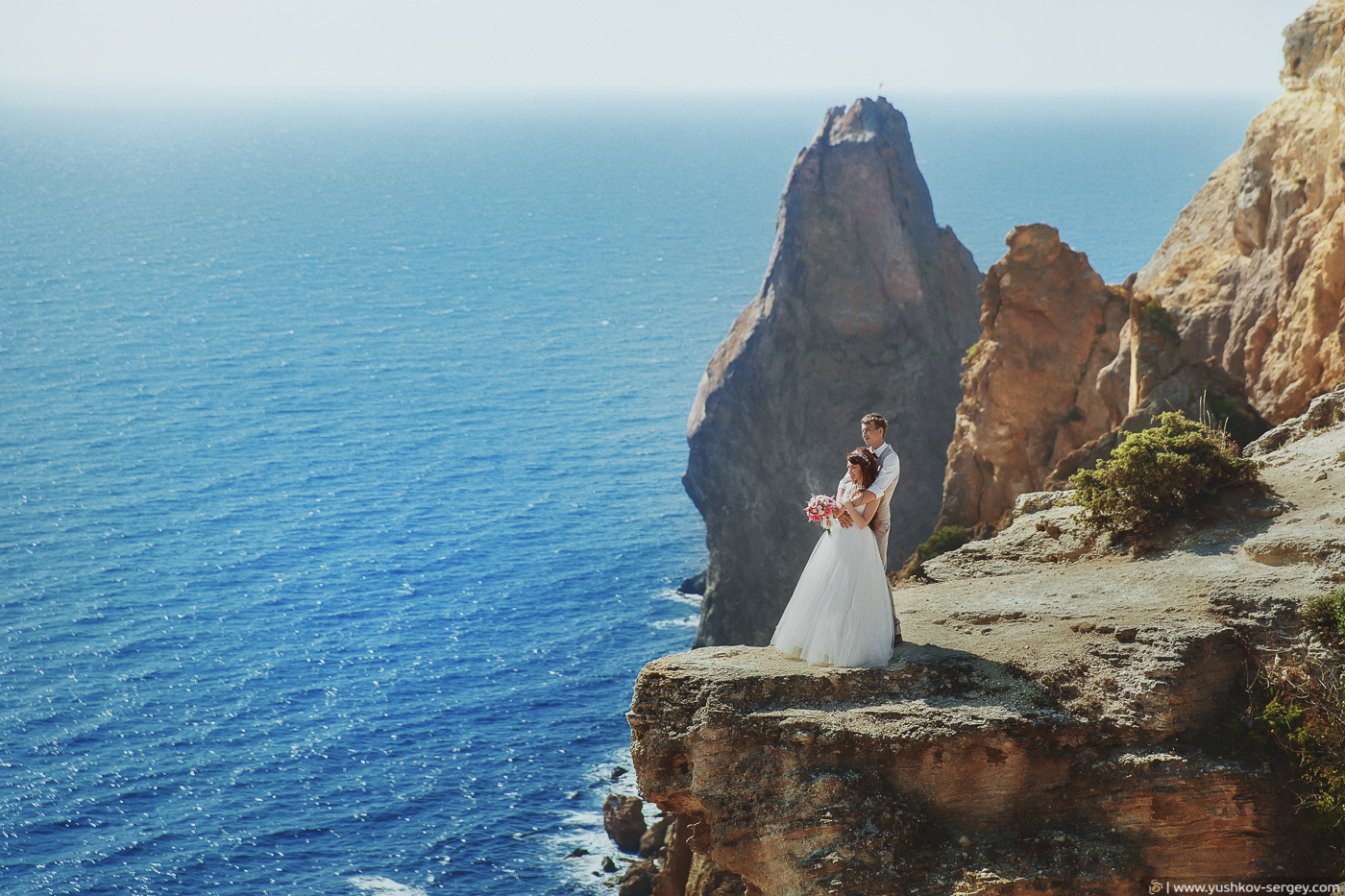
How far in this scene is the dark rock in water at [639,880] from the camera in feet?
149

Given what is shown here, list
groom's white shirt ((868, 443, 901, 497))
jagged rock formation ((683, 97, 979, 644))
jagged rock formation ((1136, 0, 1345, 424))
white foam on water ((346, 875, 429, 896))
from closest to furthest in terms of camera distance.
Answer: groom's white shirt ((868, 443, 901, 497)) < jagged rock formation ((1136, 0, 1345, 424)) < white foam on water ((346, 875, 429, 896)) < jagged rock formation ((683, 97, 979, 644))

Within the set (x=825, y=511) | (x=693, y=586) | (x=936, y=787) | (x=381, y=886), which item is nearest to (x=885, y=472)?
(x=825, y=511)

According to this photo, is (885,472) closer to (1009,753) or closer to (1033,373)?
(1009,753)

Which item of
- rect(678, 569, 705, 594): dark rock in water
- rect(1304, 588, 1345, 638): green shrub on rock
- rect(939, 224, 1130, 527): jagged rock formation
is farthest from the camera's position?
rect(678, 569, 705, 594): dark rock in water

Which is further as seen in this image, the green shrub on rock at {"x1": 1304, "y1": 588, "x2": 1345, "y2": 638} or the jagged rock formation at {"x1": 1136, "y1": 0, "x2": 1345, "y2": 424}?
the jagged rock formation at {"x1": 1136, "y1": 0, "x2": 1345, "y2": 424}

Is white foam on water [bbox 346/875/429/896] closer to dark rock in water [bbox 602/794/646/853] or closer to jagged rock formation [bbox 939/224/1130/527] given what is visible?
dark rock in water [bbox 602/794/646/853]

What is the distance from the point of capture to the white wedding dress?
16203 millimetres

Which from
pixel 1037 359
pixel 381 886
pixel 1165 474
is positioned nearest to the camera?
pixel 1165 474

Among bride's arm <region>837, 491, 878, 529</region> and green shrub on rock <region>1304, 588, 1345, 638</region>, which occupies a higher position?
bride's arm <region>837, 491, 878, 529</region>

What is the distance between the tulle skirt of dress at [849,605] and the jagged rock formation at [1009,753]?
353 mm

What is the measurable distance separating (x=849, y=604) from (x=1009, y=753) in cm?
289

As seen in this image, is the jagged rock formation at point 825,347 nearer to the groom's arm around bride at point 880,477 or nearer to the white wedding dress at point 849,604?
the groom's arm around bride at point 880,477

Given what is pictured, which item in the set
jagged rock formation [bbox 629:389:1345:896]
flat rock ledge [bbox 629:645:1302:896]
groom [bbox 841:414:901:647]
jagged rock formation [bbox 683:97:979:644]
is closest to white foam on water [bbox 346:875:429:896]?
jagged rock formation [bbox 629:389:1345:896]

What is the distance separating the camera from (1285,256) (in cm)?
3241
